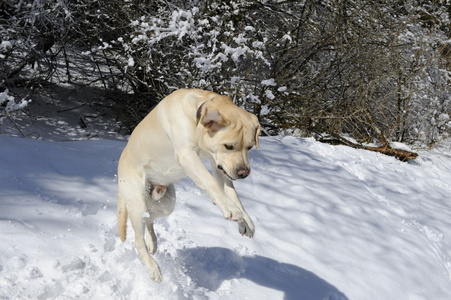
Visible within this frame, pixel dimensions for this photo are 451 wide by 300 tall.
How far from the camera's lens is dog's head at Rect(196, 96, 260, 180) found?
8.05 feet

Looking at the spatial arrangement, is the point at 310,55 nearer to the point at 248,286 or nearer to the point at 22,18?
the point at 22,18

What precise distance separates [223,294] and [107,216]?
3.98 ft

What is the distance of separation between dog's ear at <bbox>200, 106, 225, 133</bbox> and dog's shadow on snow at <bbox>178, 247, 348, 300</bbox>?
4.76ft

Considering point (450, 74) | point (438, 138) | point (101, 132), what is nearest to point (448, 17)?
point (450, 74)

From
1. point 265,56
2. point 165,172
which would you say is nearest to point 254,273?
point 165,172

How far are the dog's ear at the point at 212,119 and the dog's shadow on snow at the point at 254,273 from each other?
4.76ft

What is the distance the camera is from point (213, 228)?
13.0ft

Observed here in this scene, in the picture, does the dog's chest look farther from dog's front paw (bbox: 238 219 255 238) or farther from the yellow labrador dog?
dog's front paw (bbox: 238 219 255 238)

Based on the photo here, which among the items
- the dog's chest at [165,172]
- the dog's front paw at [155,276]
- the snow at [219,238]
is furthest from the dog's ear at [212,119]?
the snow at [219,238]

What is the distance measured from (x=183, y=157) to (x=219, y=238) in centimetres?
140

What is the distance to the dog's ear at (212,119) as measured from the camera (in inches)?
97.0

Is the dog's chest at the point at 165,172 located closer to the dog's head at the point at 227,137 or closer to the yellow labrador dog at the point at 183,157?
the yellow labrador dog at the point at 183,157

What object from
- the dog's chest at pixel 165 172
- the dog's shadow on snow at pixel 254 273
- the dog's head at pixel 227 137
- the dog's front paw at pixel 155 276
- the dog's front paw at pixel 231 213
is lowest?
the dog's shadow on snow at pixel 254 273

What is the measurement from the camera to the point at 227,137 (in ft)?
8.10
